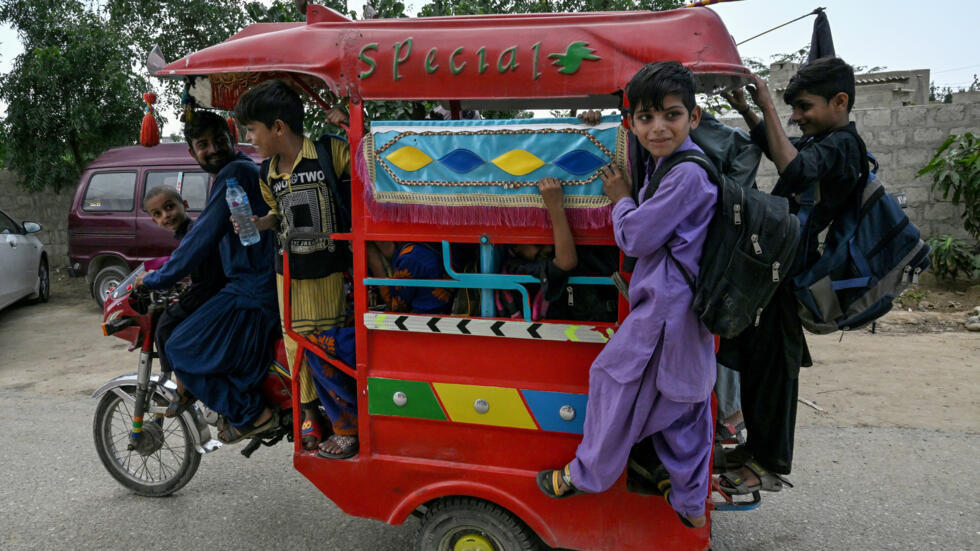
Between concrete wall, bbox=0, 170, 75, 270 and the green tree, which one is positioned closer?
the green tree

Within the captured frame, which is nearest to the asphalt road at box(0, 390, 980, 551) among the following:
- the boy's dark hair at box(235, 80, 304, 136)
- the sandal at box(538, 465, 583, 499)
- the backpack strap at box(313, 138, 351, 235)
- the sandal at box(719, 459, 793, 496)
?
the sandal at box(719, 459, 793, 496)

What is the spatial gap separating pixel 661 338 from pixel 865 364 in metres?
4.55

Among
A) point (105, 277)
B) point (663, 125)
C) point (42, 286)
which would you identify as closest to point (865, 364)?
point (663, 125)

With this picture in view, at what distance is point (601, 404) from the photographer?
215 cm

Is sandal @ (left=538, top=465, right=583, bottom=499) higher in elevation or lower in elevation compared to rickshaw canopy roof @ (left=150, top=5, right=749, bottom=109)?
lower

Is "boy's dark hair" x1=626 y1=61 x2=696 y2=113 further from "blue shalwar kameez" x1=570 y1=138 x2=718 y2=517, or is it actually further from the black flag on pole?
the black flag on pole

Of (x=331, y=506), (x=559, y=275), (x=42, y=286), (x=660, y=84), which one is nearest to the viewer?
(x=660, y=84)

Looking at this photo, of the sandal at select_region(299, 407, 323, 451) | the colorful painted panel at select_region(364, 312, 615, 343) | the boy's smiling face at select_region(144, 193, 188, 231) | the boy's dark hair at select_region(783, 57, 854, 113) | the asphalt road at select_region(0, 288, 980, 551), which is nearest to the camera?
the colorful painted panel at select_region(364, 312, 615, 343)

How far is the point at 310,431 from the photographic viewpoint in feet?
8.95

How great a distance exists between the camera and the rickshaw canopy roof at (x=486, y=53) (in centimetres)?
212

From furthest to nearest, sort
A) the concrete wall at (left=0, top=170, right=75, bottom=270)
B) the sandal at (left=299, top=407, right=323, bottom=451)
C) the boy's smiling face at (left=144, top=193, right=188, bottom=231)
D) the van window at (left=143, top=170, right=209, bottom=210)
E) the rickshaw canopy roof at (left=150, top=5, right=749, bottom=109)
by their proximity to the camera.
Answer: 1. the concrete wall at (left=0, top=170, right=75, bottom=270)
2. the van window at (left=143, top=170, right=209, bottom=210)
3. the boy's smiling face at (left=144, top=193, right=188, bottom=231)
4. the sandal at (left=299, top=407, right=323, bottom=451)
5. the rickshaw canopy roof at (left=150, top=5, right=749, bottom=109)

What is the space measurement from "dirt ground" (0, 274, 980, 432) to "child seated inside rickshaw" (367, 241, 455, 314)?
128 inches

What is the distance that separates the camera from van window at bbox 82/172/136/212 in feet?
28.2

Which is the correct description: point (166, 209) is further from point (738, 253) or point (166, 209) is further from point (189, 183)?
point (189, 183)
